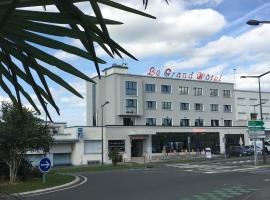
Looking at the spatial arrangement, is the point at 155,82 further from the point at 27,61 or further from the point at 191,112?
the point at 27,61

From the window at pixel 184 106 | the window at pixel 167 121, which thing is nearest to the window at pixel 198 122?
the window at pixel 184 106

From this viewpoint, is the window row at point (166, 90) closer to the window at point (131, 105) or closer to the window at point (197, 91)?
the window at point (197, 91)

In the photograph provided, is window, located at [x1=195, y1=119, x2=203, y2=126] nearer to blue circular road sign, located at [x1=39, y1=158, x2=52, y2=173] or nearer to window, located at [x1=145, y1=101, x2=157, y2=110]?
window, located at [x1=145, y1=101, x2=157, y2=110]

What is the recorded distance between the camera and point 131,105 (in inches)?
3344

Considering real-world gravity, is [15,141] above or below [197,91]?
below

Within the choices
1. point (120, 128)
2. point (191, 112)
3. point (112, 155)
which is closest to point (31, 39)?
point (112, 155)

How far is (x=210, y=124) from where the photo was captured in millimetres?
95000

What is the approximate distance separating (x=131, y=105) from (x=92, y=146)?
1192cm

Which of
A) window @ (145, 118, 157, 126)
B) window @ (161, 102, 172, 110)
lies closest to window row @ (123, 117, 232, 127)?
window @ (145, 118, 157, 126)

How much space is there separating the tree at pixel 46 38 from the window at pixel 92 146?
74172mm

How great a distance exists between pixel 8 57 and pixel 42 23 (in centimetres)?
15

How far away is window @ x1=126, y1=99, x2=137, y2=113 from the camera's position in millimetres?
84562

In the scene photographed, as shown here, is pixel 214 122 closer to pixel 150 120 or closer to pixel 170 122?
pixel 170 122

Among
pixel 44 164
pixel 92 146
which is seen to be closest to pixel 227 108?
pixel 92 146
